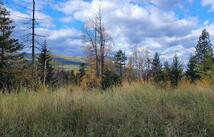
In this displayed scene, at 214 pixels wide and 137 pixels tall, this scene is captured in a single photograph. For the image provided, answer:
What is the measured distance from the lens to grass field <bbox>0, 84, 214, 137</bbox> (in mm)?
5445

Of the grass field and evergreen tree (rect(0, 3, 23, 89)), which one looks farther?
evergreen tree (rect(0, 3, 23, 89))

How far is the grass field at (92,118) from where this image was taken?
545 cm

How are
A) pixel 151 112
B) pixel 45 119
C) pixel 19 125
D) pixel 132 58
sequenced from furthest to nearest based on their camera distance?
1. pixel 132 58
2. pixel 151 112
3. pixel 45 119
4. pixel 19 125

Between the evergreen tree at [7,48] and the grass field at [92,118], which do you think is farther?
the evergreen tree at [7,48]

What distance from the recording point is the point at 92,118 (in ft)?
20.6

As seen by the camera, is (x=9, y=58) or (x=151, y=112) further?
(x=9, y=58)

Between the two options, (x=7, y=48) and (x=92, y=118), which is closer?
(x=92, y=118)

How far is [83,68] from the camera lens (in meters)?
77.2

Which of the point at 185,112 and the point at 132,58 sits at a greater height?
the point at 132,58

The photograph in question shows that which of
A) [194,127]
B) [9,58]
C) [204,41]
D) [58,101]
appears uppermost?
[204,41]

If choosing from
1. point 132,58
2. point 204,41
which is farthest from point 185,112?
point 132,58

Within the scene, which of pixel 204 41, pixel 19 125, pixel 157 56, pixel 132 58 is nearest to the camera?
pixel 19 125

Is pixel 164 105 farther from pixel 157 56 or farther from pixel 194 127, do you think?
pixel 157 56

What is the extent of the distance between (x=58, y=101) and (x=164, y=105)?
2849 millimetres
